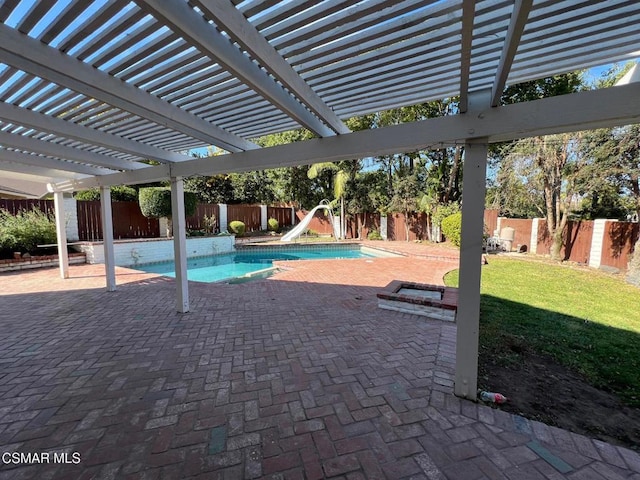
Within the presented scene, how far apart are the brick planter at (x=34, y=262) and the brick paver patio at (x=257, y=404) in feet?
15.4

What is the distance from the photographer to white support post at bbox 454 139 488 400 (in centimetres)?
237

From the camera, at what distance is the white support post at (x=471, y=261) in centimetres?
237

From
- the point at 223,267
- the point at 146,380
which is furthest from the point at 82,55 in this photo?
the point at 223,267

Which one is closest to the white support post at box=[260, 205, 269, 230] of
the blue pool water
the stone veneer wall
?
the blue pool water

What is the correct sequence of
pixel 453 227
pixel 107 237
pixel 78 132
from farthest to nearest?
pixel 453 227
pixel 107 237
pixel 78 132

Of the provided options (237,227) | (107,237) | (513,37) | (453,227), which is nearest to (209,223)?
(237,227)

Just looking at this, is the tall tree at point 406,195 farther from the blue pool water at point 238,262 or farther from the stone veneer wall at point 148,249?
the stone veneer wall at point 148,249

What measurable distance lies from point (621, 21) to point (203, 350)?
14.8 feet

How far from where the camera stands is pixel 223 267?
38.6 feet

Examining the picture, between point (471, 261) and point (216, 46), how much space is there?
94.7 inches

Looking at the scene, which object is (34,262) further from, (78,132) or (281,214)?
(281,214)

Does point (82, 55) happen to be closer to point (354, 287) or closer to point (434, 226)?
point (354, 287)

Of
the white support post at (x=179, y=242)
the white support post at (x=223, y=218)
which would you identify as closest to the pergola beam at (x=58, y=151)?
the white support post at (x=179, y=242)

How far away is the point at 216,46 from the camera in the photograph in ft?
5.43
